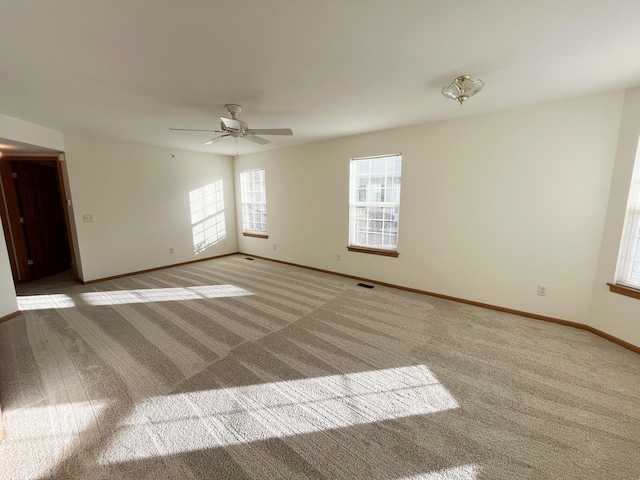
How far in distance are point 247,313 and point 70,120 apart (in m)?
3.42

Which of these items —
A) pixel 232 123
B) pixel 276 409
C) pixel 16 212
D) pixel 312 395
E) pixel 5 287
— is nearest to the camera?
pixel 276 409

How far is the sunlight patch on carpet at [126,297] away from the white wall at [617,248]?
4198mm

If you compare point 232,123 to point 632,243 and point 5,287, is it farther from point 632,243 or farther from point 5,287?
point 632,243

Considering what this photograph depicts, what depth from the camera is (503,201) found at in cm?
300

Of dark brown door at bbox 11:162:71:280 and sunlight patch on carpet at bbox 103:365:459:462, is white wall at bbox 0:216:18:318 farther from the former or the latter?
sunlight patch on carpet at bbox 103:365:459:462

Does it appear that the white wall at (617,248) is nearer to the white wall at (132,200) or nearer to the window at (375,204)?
the window at (375,204)

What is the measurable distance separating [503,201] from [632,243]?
1120mm

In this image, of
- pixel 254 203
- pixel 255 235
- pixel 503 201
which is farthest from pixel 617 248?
pixel 254 203

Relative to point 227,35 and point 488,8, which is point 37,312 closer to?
point 227,35

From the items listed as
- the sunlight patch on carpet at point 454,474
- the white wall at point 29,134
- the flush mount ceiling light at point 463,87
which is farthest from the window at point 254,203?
the sunlight patch on carpet at point 454,474

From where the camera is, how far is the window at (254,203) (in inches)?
228

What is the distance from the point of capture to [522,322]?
9.37ft

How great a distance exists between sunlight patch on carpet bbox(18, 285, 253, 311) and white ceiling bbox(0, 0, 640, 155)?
7.96 ft

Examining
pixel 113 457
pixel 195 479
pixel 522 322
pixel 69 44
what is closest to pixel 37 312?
pixel 113 457
